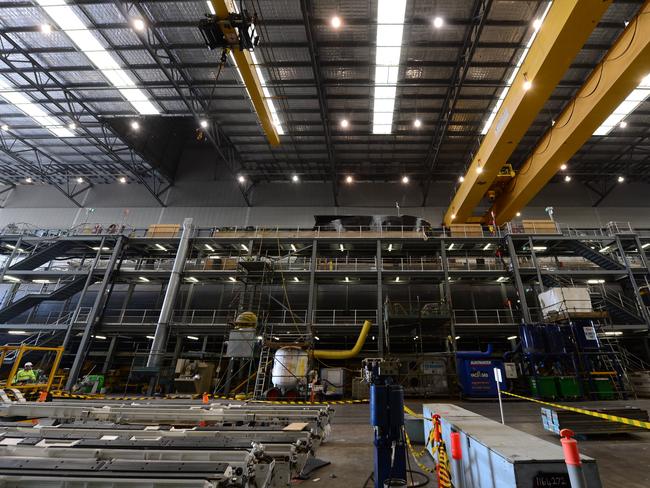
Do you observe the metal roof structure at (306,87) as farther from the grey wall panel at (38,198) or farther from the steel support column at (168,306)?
the steel support column at (168,306)

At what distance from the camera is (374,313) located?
22.5 m

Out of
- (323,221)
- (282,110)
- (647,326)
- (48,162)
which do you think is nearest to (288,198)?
(323,221)

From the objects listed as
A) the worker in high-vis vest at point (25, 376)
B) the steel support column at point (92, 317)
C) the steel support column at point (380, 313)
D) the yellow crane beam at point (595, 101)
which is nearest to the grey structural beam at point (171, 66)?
the steel support column at point (92, 317)

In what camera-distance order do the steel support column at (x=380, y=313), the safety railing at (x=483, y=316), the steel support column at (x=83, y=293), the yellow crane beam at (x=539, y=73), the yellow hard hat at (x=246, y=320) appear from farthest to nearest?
the safety railing at (x=483, y=316)
the steel support column at (x=83, y=293)
the steel support column at (x=380, y=313)
the yellow hard hat at (x=246, y=320)
the yellow crane beam at (x=539, y=73)

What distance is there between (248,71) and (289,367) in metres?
14.4

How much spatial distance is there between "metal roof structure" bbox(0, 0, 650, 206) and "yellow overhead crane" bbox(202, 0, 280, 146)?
66.1 inches

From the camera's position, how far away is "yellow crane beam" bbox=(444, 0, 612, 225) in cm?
984

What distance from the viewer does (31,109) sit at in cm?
2084

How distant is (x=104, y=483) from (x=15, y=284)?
103 ft

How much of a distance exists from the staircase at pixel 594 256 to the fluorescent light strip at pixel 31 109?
37121 millimetres

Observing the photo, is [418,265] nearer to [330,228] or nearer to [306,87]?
[330,228]

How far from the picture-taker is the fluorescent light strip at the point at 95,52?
14.5m

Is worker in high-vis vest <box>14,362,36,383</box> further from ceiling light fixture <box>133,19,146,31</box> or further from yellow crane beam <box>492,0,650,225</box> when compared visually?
yellow crane beam <box>492,0,650,225</box>

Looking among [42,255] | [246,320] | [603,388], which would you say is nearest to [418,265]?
[603,388]
